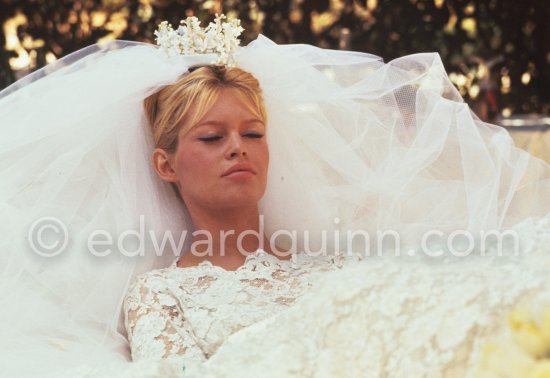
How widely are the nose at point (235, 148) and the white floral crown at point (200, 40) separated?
9.4 inches

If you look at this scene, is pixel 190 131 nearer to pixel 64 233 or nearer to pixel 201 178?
pixel 201 178

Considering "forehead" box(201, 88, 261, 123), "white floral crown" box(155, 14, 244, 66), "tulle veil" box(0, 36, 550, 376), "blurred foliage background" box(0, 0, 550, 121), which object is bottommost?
"blurred foliage background" box(0, 0, 550, 121)

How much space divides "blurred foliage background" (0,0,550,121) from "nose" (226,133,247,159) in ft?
5.69

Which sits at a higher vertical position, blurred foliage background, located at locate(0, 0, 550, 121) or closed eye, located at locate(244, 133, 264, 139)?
closed eye, located at locate(244, 133, 264, 139)

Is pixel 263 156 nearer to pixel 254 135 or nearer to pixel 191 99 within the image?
pixel 254 135

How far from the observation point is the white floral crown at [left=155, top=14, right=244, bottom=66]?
2.30m

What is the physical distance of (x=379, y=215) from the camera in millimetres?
2299

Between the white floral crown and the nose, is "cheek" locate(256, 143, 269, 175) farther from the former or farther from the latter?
the white floral crown

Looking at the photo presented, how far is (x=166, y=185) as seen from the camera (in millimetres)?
2322

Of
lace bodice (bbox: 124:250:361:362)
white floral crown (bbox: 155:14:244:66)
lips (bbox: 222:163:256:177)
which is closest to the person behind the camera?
lace bodice (bbox: 124:250:361:362)

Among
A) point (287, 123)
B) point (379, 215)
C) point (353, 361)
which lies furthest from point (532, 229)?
point (287, 123)

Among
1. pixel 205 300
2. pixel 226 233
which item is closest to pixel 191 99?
pixel 226 233

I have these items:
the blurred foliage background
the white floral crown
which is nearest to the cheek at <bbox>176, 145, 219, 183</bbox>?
the white floral crown

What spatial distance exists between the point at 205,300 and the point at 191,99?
459 millimetres
